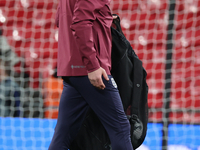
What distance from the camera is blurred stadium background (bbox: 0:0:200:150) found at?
272 centimetres

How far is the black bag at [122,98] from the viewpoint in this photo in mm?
1131

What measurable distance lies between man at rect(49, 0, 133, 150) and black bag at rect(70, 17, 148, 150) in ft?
0.47

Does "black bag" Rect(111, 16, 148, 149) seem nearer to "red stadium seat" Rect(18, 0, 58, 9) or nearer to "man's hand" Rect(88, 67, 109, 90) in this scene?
"man's hand" Rect(88, 67, 109, 90)

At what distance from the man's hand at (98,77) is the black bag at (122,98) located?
0.24 meters

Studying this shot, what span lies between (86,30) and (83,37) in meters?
0.03

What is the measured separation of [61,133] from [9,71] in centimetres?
199

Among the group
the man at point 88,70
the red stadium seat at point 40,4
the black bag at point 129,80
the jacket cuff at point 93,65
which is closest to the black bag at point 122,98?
the black bag at point 129,80

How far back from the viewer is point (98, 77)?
0.87m

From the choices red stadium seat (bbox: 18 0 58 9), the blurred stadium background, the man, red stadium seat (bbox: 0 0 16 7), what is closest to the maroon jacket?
the man

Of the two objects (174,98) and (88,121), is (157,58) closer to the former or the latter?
(174,98)

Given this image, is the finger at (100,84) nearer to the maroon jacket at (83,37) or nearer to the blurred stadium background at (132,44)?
the maroon jacket at (83,37)

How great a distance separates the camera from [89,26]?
2.82 feet

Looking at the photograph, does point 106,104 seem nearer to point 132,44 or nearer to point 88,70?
point 88,70

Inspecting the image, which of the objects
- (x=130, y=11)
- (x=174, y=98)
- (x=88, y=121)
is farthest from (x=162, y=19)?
(x=88, y=121)
